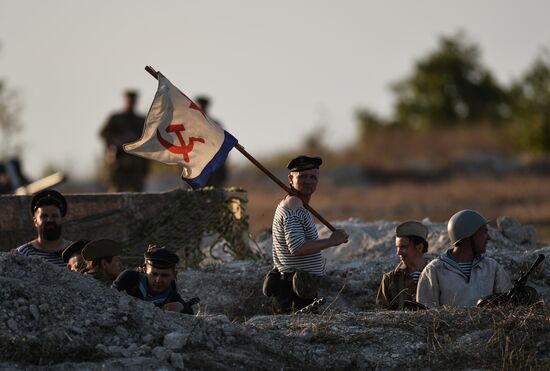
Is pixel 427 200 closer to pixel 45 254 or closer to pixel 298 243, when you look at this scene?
pixel 45 254

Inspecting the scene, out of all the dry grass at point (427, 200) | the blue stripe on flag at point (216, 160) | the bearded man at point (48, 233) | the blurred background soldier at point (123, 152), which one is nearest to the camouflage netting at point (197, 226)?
the bearded man at point (48, 233)

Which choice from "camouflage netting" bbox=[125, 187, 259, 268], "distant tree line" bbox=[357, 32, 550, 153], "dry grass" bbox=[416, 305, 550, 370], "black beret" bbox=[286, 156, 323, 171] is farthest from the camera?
"distant tree line" bbox=[357, 32, 550, 153]

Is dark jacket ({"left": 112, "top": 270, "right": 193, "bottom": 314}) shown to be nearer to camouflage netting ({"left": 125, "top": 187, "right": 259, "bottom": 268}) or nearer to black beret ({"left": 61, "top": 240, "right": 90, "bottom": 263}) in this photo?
black beret ({"left": 61, "top": 240, "right": 90, "bottom": 263})

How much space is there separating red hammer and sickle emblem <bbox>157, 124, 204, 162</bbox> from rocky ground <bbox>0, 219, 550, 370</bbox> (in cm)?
191

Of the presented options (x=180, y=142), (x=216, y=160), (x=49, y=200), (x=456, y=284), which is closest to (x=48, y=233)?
(x=49, y=200)

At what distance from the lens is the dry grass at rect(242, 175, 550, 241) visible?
26.7m

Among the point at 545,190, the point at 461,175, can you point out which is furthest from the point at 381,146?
the point at 545,190

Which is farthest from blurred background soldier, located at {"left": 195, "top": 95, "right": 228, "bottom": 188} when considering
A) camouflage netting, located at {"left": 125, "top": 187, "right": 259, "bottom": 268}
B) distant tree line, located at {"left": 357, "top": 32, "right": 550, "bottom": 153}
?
distant tree line, located at {"left": 357, "top": 32, "right": 550, "bottom": 153}

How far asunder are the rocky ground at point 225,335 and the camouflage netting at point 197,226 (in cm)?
447

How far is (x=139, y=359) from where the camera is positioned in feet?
30.2

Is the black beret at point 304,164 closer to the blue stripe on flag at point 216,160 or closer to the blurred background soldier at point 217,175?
the blue stripe on flag at point 216,160

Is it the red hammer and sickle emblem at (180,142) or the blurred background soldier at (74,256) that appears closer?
A: the blurred background soldier at (74,256)

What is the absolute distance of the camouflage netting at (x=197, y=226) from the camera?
15.1 m

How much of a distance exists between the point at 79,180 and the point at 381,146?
9.00 metres
